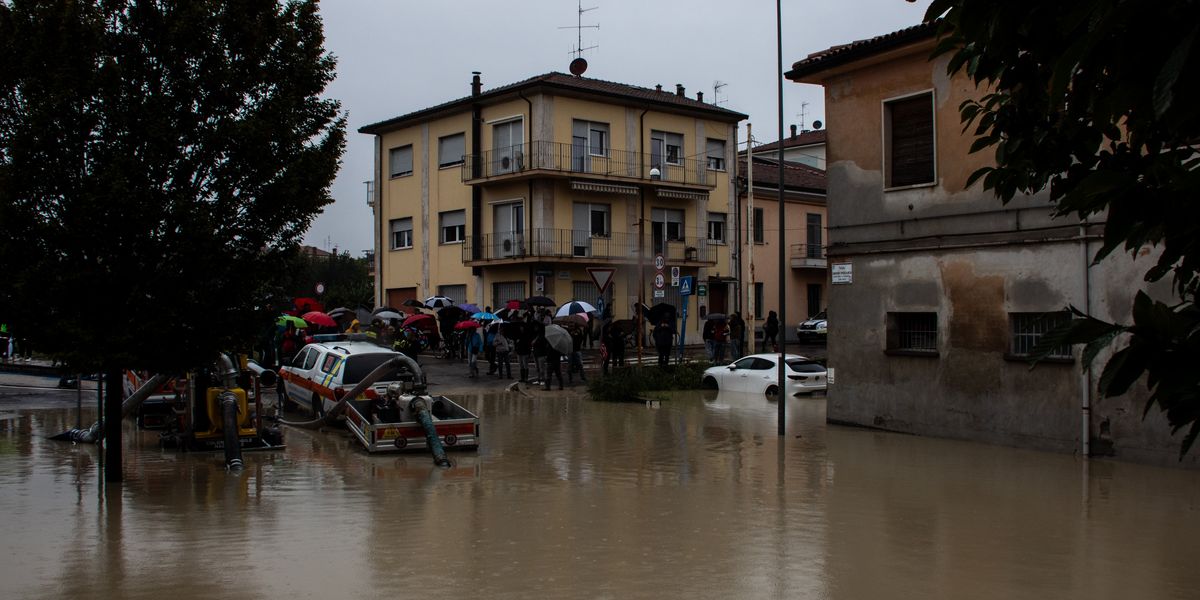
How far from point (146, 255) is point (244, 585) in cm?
552

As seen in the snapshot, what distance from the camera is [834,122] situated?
1822 centimetres

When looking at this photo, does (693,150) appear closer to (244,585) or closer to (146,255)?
(146,255)

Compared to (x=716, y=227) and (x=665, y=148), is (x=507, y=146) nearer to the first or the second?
(x=665, y=148)

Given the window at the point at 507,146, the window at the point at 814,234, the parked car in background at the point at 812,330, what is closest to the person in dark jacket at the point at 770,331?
the parked car in background at the point at 812,330

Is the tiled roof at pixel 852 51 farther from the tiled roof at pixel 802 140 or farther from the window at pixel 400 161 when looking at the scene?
the tiled roof at pixel 802 140

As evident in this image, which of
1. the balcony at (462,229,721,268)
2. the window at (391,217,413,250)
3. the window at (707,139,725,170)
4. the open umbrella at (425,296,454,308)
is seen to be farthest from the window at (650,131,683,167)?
the window at (391,217,413,250)

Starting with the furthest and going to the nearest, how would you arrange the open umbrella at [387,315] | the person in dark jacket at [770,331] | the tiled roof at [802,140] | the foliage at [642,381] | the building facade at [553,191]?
the tiled roof at [802,140] < the building facade at [553,191] < the person in dark jacket at [770,331] < the open umbrella at [387,315] < the foliage at [642,381]

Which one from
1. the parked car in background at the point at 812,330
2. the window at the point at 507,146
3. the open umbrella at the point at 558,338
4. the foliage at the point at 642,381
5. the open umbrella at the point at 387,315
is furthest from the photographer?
the parked car in background at the point at 812,330

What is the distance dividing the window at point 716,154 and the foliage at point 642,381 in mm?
18934

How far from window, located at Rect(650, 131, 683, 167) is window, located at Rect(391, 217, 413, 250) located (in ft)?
37.5

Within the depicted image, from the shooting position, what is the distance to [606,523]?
9.91 metres

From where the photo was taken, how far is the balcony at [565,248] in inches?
1560

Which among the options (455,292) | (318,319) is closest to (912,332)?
(318,319)

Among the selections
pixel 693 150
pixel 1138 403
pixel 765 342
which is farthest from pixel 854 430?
pixel 693 150
